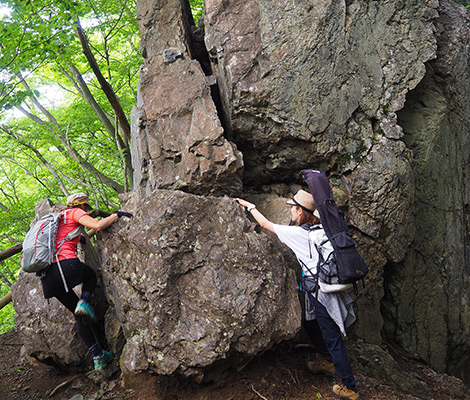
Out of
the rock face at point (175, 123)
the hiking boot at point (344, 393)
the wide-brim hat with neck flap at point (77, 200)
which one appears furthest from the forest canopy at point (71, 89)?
the hiking boot at point (344, 393)

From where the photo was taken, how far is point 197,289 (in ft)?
16.1

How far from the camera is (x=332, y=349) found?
4.64m

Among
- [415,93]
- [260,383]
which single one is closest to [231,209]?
[260,383]

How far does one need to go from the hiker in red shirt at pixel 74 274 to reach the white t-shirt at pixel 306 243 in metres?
2.57

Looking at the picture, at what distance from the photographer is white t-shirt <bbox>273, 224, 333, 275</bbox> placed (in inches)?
181

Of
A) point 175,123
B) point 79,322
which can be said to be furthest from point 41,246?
point 175,123

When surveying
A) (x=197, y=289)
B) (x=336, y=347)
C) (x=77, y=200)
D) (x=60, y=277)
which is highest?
(x=77, y=200)

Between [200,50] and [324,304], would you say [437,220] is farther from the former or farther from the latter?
[200,50]

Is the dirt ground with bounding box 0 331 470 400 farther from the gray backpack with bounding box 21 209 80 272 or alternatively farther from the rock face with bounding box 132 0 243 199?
the rock face with bounding box 132 0 243 199

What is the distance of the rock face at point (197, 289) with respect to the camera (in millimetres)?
4684

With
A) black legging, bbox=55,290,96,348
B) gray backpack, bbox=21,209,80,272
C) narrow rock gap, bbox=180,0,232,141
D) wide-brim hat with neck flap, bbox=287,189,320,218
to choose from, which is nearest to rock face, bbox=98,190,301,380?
black legging, bbox=55,290,96,348

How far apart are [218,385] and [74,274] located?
259 centimetres

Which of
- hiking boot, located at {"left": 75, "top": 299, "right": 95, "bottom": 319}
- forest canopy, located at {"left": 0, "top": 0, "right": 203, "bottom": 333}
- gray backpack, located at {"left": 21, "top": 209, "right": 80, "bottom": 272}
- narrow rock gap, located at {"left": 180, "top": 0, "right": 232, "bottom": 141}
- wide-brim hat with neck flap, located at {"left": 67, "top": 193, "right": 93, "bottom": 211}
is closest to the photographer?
gray backpack, located at {"left": 21, "top": 209, "right": 80, "bottom": 272}

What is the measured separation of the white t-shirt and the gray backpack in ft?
10.7
